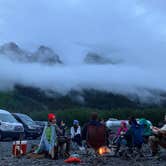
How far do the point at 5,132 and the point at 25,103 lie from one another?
57.3 meters

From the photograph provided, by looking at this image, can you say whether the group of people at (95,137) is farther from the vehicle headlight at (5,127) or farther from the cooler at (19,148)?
the vehicle headlight at (5,127)

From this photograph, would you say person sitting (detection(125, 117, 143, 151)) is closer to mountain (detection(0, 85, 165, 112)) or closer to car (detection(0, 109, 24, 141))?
car (detection(0, 109, 24, 141))

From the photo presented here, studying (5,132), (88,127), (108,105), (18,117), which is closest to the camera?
(88,127)

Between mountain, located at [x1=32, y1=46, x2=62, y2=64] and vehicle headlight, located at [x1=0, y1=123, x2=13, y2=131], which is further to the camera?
mountain, located at [x1=32, y1=46, x2=62, y2=64]

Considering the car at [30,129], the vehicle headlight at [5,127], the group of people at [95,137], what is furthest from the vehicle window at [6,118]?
the group of people at [95,137]

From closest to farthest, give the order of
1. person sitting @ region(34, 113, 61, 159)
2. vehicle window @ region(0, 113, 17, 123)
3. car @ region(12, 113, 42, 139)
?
person sitting @ region(34, 113, 61, 159), vehicle window @ region(0, 113, 17, 123), car @ region(12, 113, 42, 139)

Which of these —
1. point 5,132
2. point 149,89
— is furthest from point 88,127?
point 149,89

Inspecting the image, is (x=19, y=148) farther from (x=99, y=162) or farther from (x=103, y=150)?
(x=99, y=162)

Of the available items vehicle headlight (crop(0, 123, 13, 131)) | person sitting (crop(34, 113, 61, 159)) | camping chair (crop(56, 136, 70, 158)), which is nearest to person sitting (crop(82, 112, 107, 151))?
camping chair (crop(56, 136, 70, 158))

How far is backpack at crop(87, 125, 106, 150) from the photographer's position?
663 inches

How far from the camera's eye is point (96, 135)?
16.8 m

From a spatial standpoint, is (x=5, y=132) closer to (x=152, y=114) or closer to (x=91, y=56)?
(x=152, y=114)

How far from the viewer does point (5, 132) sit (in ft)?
100

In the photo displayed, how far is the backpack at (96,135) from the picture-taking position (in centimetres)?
1683
